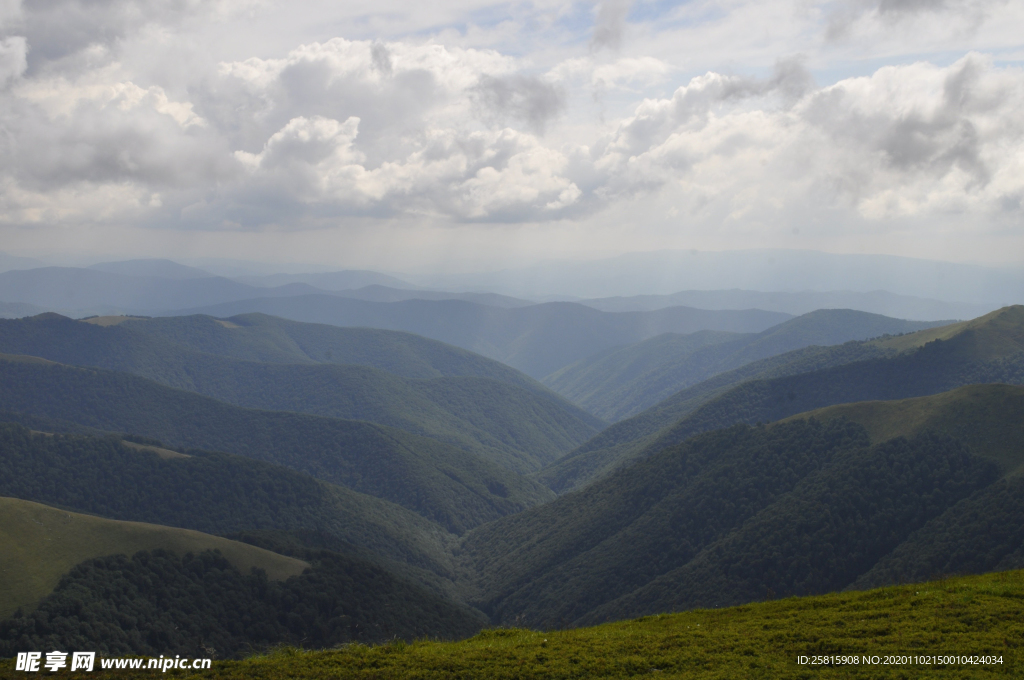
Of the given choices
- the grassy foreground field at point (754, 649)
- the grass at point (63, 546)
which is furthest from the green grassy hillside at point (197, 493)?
the grassy foreground field at point (754, 649)

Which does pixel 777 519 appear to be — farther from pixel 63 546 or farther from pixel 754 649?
pixel 63 546

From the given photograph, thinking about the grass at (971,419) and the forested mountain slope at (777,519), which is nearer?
the forested mountain slope at (777,519)

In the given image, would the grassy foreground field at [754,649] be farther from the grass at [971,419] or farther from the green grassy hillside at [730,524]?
the grass at [971,419]

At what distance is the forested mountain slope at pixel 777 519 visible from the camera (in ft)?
306

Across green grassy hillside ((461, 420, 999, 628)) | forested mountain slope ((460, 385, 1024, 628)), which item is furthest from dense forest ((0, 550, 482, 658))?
forested mountain slope ((460, 385, 1024, 628))

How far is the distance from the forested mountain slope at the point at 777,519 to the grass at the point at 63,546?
174 feet

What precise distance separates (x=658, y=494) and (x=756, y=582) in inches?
1811

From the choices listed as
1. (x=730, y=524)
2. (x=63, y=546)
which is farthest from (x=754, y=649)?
(x=730, y=524)

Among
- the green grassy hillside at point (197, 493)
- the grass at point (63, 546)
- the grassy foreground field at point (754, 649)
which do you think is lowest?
the green grassy hillside at point (197, 493)

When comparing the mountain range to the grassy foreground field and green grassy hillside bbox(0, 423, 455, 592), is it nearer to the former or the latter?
green grassy hillside bbox(0, 423, 455, 592)

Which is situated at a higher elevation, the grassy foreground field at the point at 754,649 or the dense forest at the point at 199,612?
the grassy foreground field at the point at 754,649

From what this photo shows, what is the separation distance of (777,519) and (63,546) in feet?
356

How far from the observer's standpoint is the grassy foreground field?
2267cm

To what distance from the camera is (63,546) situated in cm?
7712
